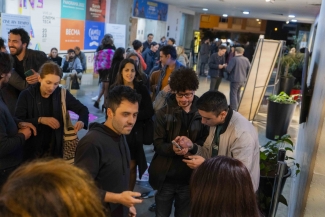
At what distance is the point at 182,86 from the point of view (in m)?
2.60

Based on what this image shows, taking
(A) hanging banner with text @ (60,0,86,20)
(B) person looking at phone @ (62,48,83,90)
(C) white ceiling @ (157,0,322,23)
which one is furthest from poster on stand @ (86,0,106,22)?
(C) white ceiling @ (157,0,322,23)

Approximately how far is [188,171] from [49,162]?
68.5 inches

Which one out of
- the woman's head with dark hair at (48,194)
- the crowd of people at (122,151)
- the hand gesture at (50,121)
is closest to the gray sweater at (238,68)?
the crowd of people at (122,151)

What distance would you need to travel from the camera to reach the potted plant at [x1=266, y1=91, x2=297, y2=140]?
6301 mm

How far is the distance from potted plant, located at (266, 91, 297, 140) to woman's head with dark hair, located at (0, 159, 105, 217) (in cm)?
590

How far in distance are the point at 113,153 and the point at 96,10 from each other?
1069 centimetres

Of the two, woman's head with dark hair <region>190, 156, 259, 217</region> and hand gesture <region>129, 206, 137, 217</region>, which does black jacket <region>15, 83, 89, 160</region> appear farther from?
woman's head with dark hair <region>190, 156, 259, 217</region>

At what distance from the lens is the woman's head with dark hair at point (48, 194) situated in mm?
782

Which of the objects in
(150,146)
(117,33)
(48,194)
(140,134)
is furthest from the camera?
(117,33)

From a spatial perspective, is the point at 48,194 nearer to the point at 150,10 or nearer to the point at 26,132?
the point at 26,132

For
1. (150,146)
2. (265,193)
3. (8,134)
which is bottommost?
(150,146)

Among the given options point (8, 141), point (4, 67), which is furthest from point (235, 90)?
point (8, 141)

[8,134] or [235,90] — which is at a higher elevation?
[8,134]

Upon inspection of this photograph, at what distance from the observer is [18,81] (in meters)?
3.33
